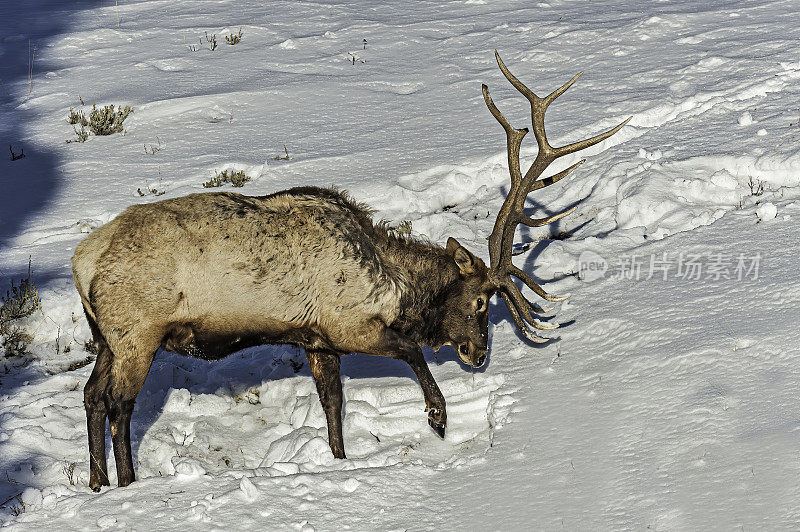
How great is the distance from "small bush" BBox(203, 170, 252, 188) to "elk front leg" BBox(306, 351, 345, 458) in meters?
3.63

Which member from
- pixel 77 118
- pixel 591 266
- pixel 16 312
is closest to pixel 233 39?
pixel 77 118

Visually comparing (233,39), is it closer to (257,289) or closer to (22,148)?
(22,148)

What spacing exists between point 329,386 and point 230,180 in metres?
3.94

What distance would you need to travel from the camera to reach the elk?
4.82m

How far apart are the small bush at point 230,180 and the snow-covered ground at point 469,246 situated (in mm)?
162

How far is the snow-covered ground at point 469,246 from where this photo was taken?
4152 mm

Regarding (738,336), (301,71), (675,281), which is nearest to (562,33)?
(301,71)

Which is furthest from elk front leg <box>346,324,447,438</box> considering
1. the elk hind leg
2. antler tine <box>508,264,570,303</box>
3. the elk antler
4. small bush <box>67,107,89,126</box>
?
small bush <box>67,107,89,126</box>

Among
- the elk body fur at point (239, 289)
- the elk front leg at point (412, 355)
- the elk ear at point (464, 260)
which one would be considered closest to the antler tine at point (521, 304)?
the elk ear at point (464, 260)

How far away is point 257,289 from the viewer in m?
5.02

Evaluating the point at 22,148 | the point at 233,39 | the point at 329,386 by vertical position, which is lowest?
the point at 329,386

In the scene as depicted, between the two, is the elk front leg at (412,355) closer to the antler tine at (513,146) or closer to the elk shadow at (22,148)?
the antler tine at (513,146)

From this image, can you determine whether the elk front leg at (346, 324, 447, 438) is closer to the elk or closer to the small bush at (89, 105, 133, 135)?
the elk

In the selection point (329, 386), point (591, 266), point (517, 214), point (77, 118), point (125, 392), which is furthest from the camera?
point (77, 118)
